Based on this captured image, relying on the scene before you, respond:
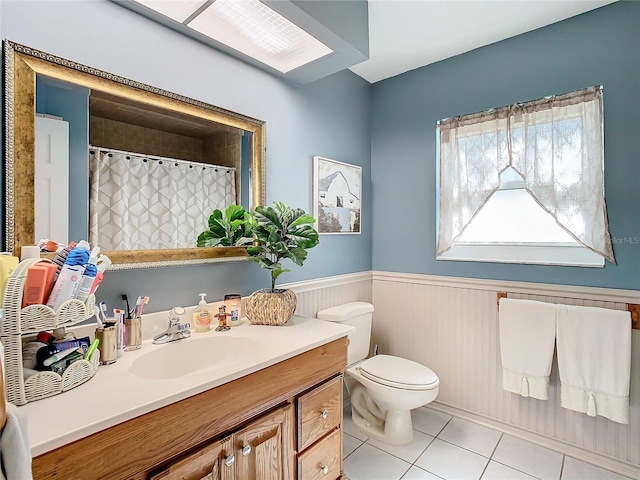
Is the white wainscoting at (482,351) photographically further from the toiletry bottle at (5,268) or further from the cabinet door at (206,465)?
the toiletry bottle at (5,268)

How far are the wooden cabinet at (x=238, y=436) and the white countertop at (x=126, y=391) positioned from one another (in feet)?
0.10

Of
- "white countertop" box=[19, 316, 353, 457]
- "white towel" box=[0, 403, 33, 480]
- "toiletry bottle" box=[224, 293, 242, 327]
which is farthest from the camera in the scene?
"toiletry bottle" box=[224, 293, 242, 327]

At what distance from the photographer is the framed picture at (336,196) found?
2178 millimetres

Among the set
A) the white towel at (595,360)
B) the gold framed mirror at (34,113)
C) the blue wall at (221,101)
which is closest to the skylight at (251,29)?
the blue wall at (221,101)

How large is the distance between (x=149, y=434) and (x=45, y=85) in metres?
1.18

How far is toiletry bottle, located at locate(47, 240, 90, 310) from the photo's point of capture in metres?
0.92

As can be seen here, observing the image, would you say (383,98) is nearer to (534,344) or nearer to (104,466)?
(534,344)

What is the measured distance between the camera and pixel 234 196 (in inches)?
68.1

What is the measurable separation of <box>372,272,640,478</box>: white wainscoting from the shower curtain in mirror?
5.02 ft

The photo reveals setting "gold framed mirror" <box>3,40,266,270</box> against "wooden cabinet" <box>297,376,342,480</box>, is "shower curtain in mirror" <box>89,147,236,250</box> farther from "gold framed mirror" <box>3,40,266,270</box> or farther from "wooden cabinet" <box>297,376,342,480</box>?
"wooden cabinet" <box>297,376,342,480</box>

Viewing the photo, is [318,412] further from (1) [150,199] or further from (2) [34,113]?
(2) [34,113]

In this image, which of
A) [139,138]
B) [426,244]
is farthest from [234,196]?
[426,244]

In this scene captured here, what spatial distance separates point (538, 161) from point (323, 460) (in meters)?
1.97

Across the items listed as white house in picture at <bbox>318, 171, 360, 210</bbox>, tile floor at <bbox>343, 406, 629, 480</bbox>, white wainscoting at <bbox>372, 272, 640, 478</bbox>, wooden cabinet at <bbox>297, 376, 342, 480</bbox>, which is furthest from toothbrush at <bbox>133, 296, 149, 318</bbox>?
white wainscoting at <bbox>372, 272, 640, 478</bbox>
